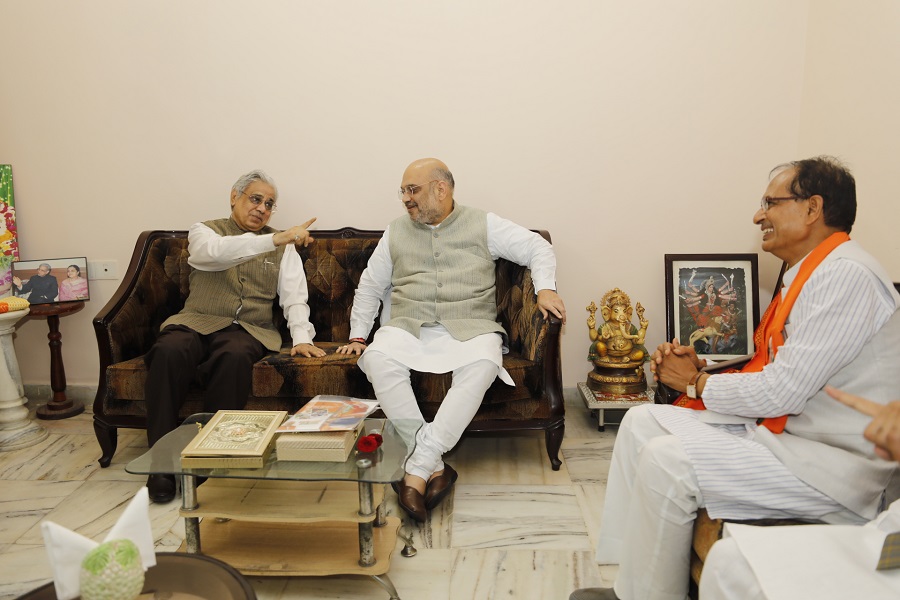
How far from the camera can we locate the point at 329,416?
2.06m

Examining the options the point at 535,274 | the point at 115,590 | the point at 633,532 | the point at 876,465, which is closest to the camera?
the point at 115,590

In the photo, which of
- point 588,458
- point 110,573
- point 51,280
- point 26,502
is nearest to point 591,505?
point 588,458

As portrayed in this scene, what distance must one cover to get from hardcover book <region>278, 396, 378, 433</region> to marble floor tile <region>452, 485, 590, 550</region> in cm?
60

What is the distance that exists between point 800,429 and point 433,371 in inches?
56.8

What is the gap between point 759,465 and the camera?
156 cm

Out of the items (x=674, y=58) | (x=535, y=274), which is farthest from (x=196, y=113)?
(x=674, y=58)

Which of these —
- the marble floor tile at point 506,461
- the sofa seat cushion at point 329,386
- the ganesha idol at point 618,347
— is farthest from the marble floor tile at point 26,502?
the ganesha idol at point 618,347

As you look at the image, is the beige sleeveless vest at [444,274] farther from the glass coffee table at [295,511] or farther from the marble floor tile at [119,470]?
the marble floor tile at [119,470]

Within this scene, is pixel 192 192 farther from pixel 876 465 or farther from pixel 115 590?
pixel 876 465

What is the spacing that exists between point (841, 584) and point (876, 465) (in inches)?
18.3

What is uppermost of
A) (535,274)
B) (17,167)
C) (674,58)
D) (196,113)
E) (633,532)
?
(674,58)

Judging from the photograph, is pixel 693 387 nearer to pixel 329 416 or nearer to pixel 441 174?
pixel 329 416

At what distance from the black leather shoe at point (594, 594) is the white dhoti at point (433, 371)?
792 millimetres

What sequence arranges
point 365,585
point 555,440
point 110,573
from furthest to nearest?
point 555,440
point 365,585
point 110,573
